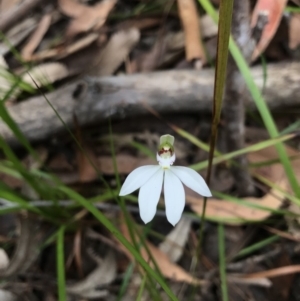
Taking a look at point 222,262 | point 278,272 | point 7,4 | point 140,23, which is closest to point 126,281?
point 222,262

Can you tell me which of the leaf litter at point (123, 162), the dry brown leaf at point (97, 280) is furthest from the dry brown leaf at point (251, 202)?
the dry brown leaf at point (97, 280)

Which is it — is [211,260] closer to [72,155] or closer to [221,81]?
[72,155]

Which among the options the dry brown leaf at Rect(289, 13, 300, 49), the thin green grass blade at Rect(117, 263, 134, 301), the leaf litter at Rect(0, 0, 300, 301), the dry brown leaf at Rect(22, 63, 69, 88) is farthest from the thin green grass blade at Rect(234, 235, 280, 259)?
the dry brown leaf at Rect(22, 63, 69, 88)

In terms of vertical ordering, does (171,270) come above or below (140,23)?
below

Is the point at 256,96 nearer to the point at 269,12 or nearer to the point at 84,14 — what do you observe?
the point at 269,12

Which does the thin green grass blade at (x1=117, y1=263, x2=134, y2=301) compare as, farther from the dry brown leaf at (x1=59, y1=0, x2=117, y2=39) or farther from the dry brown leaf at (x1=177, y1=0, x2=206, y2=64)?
the dry brown leaf at (x1=59, y1=0, x2=117, y2=39)

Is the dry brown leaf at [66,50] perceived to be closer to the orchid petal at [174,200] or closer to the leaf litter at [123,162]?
the leaf litter at [123,162]
